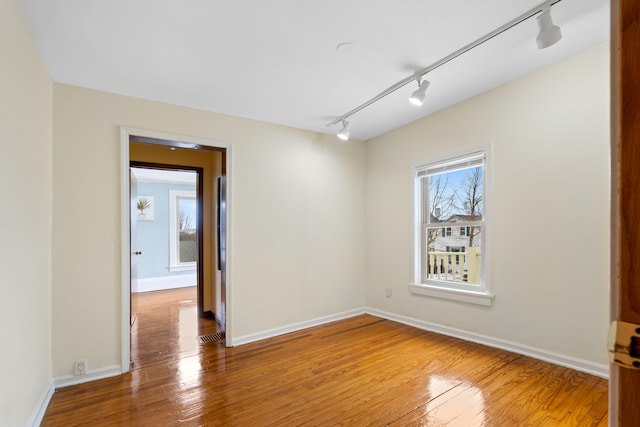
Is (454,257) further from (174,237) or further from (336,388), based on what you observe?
(174,237)

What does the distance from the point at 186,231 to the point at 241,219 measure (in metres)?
4.61

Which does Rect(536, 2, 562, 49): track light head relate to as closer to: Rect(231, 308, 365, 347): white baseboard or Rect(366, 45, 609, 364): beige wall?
Rect(366, 45, 609, 364): beige wall

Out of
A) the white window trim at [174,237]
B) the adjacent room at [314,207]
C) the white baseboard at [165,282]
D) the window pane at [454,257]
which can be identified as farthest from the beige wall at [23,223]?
the white window trim at [174,237]

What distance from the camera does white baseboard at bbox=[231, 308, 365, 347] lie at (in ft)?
11.2

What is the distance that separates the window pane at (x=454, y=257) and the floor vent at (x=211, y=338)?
2.58 m

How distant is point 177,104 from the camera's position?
3127mm

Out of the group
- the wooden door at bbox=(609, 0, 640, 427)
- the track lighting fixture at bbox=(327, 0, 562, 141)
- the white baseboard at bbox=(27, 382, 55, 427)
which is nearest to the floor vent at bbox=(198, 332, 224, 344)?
the white baseboard at bbox=(27, 382, 55, 427)

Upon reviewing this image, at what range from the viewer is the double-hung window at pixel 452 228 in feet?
10.9

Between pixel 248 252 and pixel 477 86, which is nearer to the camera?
pixel 477 86

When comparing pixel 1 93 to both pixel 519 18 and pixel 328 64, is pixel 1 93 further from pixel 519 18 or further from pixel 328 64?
pixel 519 18

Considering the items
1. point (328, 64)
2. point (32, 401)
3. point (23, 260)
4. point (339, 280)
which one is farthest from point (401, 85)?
point (32, 401)

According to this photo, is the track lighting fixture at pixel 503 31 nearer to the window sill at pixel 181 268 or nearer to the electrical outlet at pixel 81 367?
the electrical outlet at pixel 81 367

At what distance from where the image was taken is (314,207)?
4070 millimetres

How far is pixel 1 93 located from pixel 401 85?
270cm
